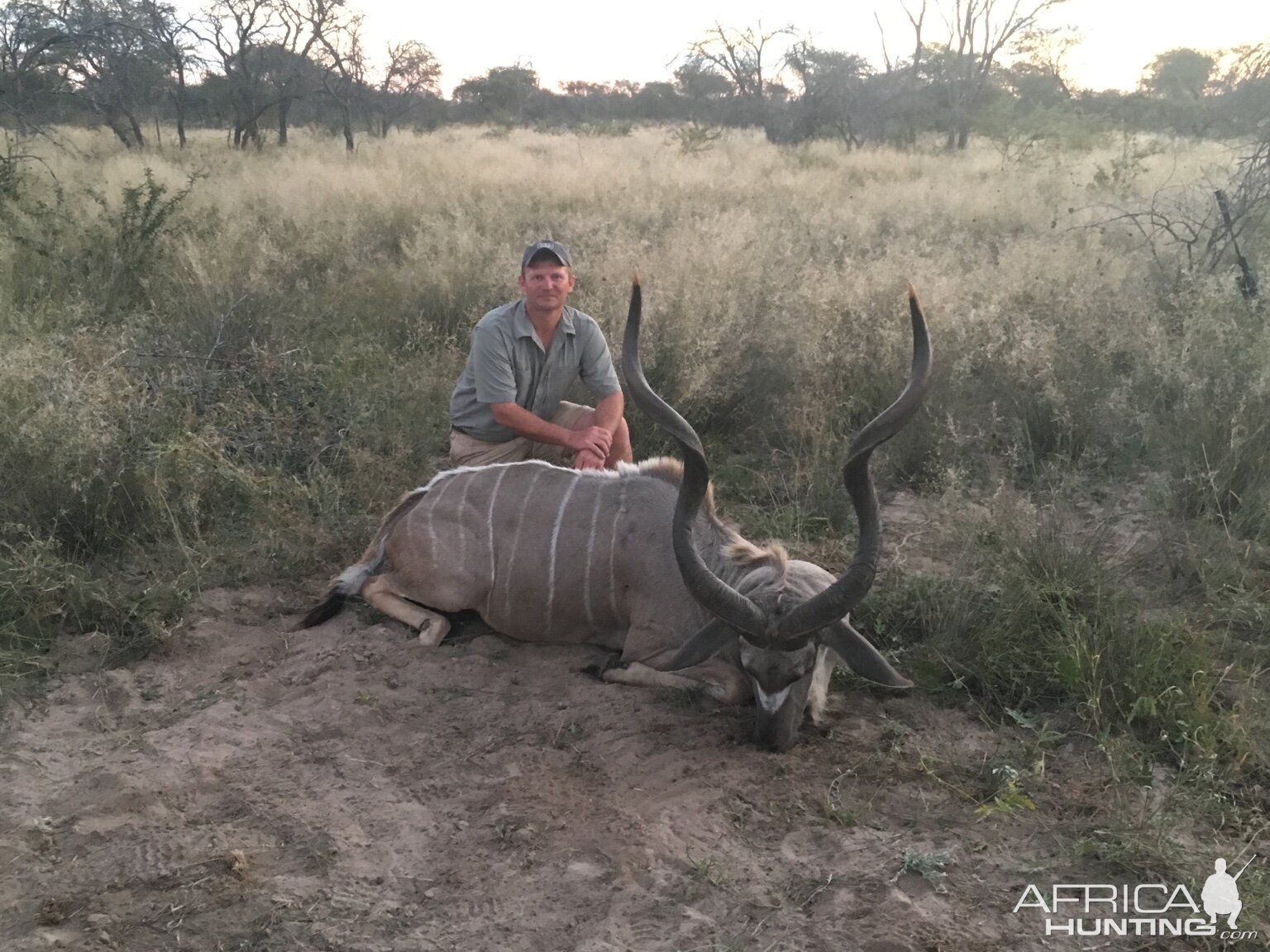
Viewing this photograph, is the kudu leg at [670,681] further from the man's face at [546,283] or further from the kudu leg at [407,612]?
the man's face at [546,283]

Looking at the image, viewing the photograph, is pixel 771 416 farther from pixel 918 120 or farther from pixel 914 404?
pixel 918 120

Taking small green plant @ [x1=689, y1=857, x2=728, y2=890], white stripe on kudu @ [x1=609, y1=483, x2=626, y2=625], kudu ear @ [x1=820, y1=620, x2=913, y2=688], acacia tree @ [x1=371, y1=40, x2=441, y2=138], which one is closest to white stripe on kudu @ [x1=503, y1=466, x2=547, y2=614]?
white stripe on kudu @ [x1=609, y1=483, x2=626, y2=625]

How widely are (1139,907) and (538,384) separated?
2.81 metres

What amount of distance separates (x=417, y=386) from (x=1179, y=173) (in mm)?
8309

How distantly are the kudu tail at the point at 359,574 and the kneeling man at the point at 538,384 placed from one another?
0.53 m

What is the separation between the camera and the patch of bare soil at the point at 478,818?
6.93ft

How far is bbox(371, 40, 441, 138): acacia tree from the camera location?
64.0ft

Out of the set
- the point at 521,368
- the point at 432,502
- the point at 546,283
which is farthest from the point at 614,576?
the point at 546,283

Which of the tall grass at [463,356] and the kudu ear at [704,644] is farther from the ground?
the tall grass at [463,356]

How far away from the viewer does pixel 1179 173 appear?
375 inches

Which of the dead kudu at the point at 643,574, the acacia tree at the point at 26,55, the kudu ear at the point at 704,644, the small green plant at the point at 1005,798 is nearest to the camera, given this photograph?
the small green plant at the point at 1005,798

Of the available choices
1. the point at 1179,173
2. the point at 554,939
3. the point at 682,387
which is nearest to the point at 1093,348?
the point at 682,387

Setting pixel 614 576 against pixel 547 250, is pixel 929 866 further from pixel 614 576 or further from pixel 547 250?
pixel 547 250

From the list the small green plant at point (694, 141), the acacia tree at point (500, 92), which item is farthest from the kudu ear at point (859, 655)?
the acacia tree at point (500, 92)
